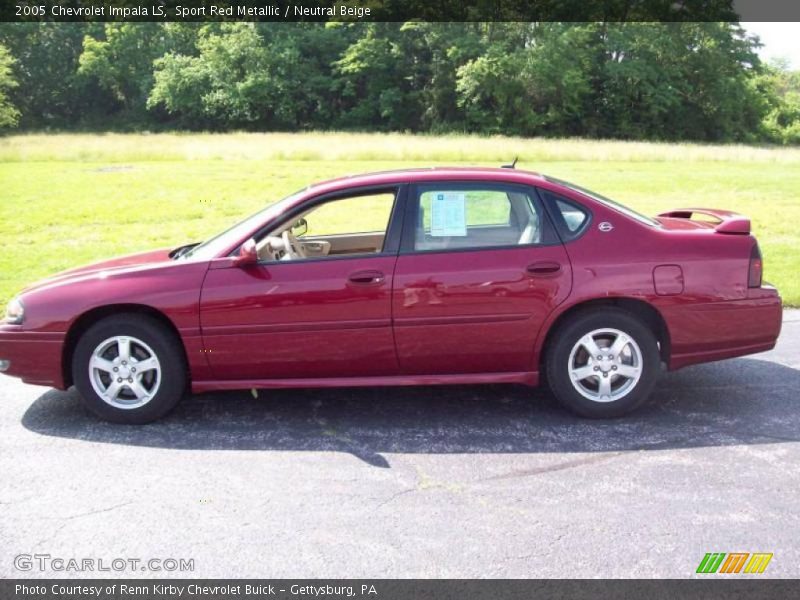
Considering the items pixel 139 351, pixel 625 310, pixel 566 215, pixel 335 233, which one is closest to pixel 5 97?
pixel 335 233

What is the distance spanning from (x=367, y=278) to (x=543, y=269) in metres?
1.08

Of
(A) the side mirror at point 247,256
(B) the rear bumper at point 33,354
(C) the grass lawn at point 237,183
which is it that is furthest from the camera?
(C) the grass lawn at point 237,183

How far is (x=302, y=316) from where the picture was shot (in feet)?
16.1

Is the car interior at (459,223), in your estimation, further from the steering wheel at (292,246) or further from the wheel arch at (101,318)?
the wheel arch at (101,318)

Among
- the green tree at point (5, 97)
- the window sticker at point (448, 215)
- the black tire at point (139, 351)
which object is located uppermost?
the green tree at point (5, 97)

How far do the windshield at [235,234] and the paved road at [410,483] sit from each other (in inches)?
40.7

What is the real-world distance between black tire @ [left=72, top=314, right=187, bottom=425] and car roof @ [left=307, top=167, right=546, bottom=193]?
1353 millimetres

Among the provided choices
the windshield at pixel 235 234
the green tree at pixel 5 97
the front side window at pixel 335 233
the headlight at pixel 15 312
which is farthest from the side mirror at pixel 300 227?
the green tree at pixel 5 97

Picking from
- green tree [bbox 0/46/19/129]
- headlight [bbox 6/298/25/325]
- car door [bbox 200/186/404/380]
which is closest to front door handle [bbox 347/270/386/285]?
car door [bbox 200/186/404/380]

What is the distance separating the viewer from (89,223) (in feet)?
47.7

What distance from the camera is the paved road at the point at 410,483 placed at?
11.3 ft

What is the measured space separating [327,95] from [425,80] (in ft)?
23.1

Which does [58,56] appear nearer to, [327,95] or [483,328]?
[327,95]

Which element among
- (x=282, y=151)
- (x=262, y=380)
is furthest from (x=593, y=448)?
(x=282, y=151)
